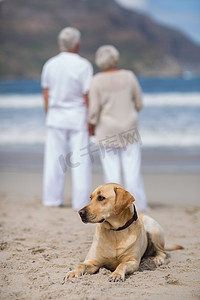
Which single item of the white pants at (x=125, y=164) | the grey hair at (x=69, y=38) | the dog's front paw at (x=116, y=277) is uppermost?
the grey hair at (x=69, y=38)

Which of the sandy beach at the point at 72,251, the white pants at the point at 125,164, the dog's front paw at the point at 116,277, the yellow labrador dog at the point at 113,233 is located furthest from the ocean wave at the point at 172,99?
the dog's front paw at the point at 116,277

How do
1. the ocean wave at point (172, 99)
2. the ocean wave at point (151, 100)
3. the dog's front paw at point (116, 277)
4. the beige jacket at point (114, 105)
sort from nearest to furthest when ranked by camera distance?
the dog's front paw at point (116, 277) < the beige jacket at point (114, 105) < the ocean wave at point (172, 99) < the ocean wave at point (151, 100)

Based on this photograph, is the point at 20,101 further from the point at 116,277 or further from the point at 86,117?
the point at 116,277

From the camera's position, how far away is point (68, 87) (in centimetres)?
545

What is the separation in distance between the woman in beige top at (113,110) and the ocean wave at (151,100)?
41.0ft

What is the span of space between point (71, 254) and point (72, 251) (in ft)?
0.26

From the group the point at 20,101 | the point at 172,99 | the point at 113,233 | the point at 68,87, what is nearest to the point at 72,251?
the point at 113,233

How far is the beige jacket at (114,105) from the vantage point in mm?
5152

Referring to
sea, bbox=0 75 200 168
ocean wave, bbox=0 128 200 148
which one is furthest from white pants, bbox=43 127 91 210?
ocean wave, bbox=0 128 200 148

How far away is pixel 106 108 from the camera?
5.20 metres

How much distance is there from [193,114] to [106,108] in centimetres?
1043

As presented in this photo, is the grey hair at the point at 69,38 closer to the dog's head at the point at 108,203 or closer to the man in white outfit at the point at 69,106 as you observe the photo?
the man in white outfit at the point at 69,106

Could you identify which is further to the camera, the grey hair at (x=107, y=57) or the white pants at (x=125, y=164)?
the white pants at (x=125, y=164)

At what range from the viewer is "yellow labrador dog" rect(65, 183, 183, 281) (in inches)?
116
